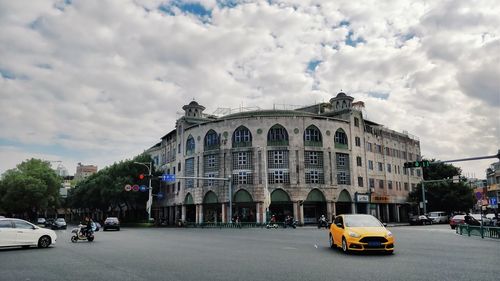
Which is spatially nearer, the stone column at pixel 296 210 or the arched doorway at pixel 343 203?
the stone column at pixel 296 210

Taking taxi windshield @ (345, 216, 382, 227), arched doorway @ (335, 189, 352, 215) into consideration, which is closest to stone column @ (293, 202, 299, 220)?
arched doorway @ (335, 189, 352, 215)

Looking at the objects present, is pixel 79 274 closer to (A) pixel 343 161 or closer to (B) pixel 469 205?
(A) pixel 343 161

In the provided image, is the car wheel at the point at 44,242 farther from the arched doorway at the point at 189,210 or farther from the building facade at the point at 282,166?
the arched doorway at the point at 189,210

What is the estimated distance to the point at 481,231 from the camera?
21656 millimetres

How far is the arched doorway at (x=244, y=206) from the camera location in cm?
5222

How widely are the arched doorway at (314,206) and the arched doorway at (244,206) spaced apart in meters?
6.83

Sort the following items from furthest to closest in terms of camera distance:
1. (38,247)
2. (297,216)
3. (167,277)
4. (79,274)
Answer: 1. (297,216)
2. (38,247)
3. (79,274)
4. (167,277)

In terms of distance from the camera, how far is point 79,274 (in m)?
9.35

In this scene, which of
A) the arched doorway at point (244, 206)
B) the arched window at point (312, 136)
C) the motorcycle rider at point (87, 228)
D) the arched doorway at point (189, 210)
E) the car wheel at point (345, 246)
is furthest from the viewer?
the arched doorway at point (189, 210)

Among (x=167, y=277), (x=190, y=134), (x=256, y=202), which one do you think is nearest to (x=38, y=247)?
(x=167, y=277)

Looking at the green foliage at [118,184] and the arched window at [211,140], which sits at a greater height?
the arched window at [211,140]

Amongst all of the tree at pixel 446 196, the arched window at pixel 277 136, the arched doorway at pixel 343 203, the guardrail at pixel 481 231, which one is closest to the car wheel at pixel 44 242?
the guardrail at pixel 481 231

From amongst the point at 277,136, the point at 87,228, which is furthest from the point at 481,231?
the point at 277,136

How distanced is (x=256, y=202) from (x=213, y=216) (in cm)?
762
